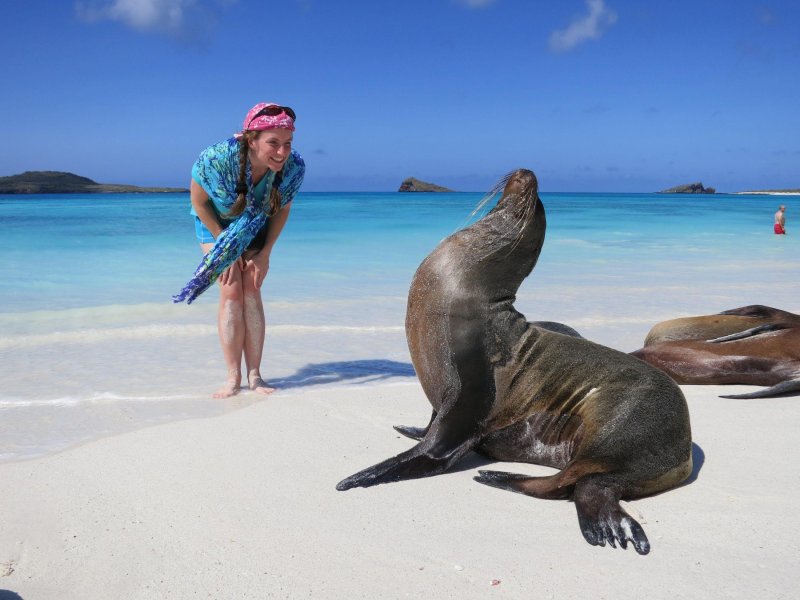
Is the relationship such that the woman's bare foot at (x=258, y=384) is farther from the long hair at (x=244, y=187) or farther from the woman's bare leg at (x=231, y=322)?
the long hair at (x=244, y=187)

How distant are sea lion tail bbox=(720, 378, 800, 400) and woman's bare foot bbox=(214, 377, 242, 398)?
3193 mm

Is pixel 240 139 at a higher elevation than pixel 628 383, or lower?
higher

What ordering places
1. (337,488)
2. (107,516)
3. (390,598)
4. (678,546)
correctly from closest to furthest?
(390,598) → (678,546) → (107,516) → (337,488)

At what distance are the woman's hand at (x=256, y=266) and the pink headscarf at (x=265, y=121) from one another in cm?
88

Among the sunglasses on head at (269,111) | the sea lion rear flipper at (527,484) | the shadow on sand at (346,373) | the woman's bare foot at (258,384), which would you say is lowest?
the shadow on sand at (346,373)

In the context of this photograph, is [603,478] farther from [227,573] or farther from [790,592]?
[227,573]

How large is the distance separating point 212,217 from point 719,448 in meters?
3.42

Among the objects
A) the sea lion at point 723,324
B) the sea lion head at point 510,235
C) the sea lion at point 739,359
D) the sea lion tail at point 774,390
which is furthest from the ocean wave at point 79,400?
the sea lion at point 723,324

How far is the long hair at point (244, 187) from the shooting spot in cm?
500

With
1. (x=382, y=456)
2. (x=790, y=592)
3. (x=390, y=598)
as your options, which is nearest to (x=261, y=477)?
(x=382, y=456)

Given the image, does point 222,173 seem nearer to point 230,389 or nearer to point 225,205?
point 225,205

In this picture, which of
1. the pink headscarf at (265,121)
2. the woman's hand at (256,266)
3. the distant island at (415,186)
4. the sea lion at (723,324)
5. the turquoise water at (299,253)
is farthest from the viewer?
the distant island at (415,186)

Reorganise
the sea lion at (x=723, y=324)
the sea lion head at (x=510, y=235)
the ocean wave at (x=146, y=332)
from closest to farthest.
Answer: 1. the sea lion head at (x=510, y=235)
2. the sea lion at (x=723, y=324)
3. the ocean wave at (x=146, y=332)

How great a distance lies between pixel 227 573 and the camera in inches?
105
